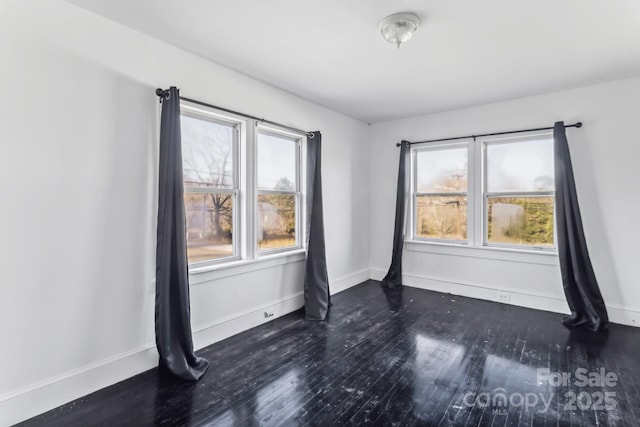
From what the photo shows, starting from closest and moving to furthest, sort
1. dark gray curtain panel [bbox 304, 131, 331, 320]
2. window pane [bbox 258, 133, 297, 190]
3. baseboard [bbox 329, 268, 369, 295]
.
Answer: window pane [bbox 258, 133, 297, 190], dark gray curtain panel [bbox 304, 131, 331, 320], baseboard [bbox 329, 268, 369, 295]

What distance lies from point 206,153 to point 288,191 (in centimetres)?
112

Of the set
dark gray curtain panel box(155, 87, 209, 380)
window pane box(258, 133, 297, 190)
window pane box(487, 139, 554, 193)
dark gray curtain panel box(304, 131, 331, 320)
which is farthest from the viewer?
window pane box(487, 139, 554, 193)

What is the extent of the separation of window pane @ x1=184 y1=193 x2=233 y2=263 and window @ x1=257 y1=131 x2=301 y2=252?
0.43 metres

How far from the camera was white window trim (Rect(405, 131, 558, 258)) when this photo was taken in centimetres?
384

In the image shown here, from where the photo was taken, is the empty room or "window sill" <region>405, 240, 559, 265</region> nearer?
the empty room

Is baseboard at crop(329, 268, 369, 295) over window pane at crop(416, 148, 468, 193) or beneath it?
beneath

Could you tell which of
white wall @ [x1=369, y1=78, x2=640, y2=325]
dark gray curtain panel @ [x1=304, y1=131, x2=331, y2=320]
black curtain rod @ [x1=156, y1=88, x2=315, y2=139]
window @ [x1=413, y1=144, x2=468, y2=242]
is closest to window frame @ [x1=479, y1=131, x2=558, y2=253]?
white wall @ [x1=369, y1=78, x2=640, y2=325]

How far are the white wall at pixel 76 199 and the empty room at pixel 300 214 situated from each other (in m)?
0.01

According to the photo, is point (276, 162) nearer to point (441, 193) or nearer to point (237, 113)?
point (237, 113)

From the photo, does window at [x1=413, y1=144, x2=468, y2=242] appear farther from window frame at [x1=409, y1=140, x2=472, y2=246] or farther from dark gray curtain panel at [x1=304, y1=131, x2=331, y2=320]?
dark gray curtain panel at [x1=304, y1=131, x2=331, y2=320]

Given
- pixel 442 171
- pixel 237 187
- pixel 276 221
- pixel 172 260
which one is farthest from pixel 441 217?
pixel 172 260

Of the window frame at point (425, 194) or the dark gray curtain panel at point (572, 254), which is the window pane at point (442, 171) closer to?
the window frame at point (425, 194)

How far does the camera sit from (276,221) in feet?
12.2

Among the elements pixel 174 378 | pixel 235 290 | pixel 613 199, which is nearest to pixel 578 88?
pixel 613 199
